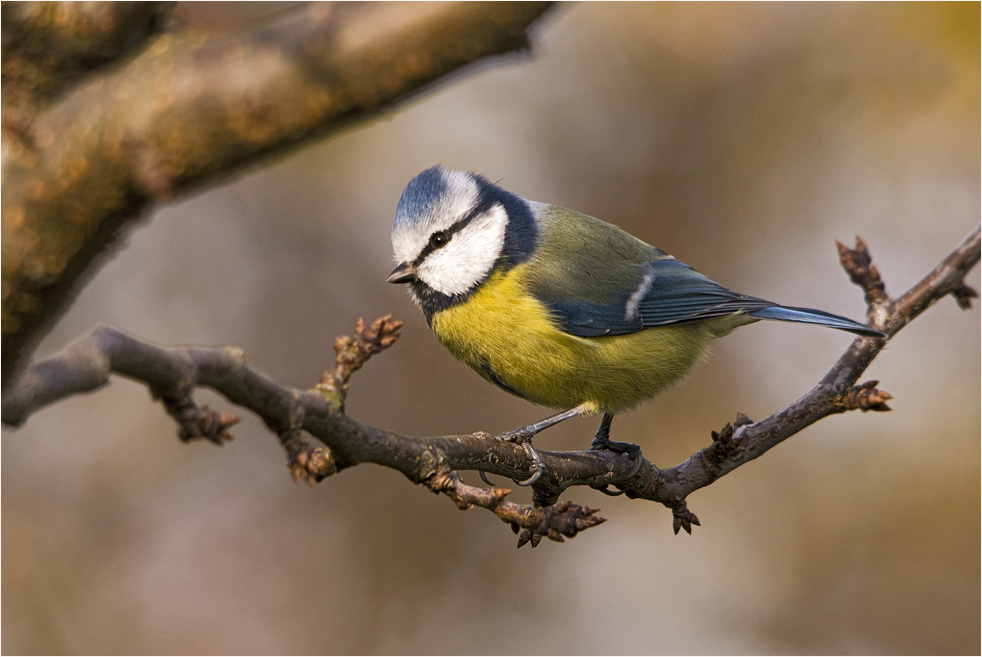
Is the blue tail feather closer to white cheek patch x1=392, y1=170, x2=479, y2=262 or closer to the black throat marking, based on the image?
the black throat marking

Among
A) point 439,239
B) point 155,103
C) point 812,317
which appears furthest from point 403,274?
point 155,103

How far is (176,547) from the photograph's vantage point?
151 inches

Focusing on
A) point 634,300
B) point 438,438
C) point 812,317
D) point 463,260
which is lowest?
point 438,438

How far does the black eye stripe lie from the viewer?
2.60 metres

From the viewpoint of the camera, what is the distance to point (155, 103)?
2.78ft

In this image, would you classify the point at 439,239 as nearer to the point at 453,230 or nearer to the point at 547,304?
the point at 453,230

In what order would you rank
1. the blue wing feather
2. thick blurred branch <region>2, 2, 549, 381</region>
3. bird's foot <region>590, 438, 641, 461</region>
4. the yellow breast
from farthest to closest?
1. the blue wing feather
2. the yellow breast
3. bird's foot <region>590, 438, 641, 461</region>
4. thick blurred branch <region>2, 2, 549, 381</region>

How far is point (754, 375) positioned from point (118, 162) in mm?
3874

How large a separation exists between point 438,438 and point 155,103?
2.58ft

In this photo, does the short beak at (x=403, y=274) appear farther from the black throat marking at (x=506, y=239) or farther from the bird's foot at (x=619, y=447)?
the bird's foot at (x=619, y=447)

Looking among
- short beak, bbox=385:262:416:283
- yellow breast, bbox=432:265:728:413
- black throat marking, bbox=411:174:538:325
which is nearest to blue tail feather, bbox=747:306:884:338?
yellow breast, bbox=432:265:728:413

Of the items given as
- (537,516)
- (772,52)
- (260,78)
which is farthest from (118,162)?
(772,52)

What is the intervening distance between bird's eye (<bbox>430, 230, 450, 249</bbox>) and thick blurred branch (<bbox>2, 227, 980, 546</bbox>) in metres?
0.87

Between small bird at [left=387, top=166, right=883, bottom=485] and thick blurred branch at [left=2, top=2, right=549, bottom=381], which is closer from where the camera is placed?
thick blurred branch at [left=2, top=2, right=549, bottom=381]
